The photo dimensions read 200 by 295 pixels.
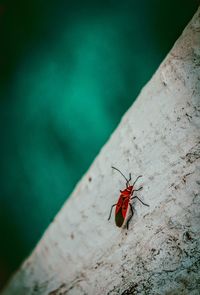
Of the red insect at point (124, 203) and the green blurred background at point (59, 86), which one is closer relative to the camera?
the red insect at point (124, 203)

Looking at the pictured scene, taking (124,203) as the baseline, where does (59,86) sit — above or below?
above

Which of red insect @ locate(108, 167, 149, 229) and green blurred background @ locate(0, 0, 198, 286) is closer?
red insect @ locate(108, 167, 149, 229)

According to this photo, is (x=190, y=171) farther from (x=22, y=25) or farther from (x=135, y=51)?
(x=22, y=25)

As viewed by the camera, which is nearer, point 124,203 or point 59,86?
point 124,203

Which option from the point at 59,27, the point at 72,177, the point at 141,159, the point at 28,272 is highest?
the point at 59,27

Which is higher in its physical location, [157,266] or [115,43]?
[115,43]

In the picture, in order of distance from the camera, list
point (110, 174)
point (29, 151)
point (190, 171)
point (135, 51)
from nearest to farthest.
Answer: point (190, 171) → point (110, 174) → point (135, 51) → point (29, 151)

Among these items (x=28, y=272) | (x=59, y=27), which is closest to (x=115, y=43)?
(x=59, y=27)

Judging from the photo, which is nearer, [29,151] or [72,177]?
[72,177]
